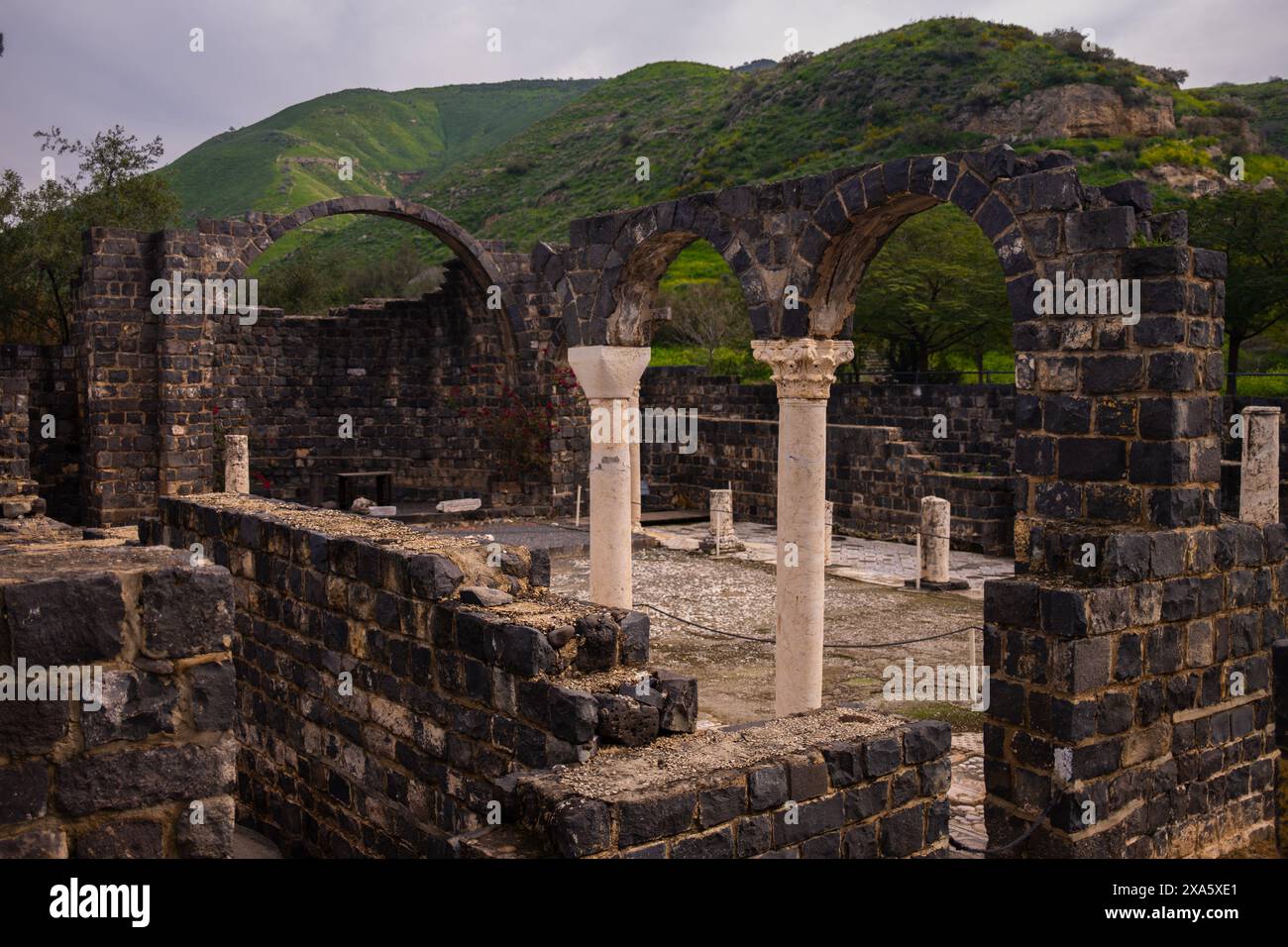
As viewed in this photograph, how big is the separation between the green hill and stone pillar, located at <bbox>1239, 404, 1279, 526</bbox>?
26.3 metres

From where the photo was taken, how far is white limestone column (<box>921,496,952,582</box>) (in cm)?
1477

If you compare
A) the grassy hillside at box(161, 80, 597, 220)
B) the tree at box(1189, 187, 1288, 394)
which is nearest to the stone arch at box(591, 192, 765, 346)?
the tree at box(1189, 187, 1288, 394)

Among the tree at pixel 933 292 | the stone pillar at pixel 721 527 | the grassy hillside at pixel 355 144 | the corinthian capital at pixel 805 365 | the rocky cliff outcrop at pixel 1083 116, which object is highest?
the grassy hillside at pixel 355 144

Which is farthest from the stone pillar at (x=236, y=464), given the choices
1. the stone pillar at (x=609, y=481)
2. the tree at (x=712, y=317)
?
the tree at (x=712, y=317)

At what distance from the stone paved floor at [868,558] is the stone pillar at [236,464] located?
6858 millimetres

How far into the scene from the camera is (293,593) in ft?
24.3

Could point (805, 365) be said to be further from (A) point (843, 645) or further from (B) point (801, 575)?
(A) point (843, 645)

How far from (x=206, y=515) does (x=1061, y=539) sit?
574cm

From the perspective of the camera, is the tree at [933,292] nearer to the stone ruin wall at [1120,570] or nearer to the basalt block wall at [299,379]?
the basalt block wall at [299,379]

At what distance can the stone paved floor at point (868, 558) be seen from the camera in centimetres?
1562

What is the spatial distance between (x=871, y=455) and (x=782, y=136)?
34012mm

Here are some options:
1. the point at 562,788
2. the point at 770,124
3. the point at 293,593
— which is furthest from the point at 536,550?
the point at 770,124
